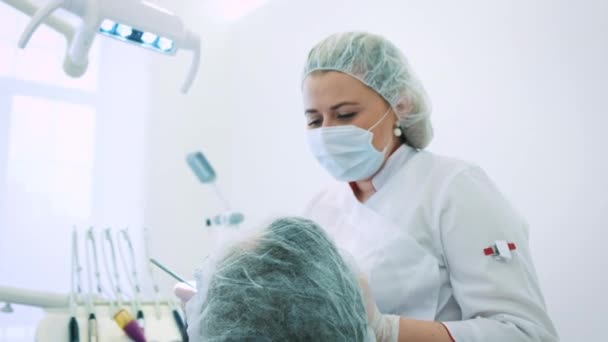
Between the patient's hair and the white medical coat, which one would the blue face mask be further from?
the patient's hair

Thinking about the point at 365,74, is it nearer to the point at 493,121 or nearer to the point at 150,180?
the point at 493,121

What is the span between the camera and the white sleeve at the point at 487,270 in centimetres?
96

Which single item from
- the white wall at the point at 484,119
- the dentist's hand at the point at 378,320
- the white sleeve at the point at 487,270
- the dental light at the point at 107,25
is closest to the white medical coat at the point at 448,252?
the white sleeve at the point at 487,270

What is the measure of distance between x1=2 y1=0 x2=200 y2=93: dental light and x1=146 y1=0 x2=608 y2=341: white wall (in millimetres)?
478

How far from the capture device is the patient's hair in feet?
1.98

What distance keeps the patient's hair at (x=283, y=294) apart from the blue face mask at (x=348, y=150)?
555mm

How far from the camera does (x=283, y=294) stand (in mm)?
610

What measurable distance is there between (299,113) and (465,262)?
1.60 m

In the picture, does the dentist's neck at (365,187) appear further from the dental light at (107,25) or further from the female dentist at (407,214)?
the dental light at (107,25)

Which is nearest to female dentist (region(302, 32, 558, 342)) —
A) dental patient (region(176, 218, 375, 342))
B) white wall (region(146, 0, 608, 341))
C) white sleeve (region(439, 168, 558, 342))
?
white sleeve (region(439, 168, 558, 342))

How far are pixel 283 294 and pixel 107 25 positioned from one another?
2.64ft

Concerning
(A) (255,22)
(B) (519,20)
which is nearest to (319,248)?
(B) (519,20)

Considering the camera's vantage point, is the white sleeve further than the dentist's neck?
No

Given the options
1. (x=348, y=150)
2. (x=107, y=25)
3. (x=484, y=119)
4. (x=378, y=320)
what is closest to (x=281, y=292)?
(x=378, y=320)
